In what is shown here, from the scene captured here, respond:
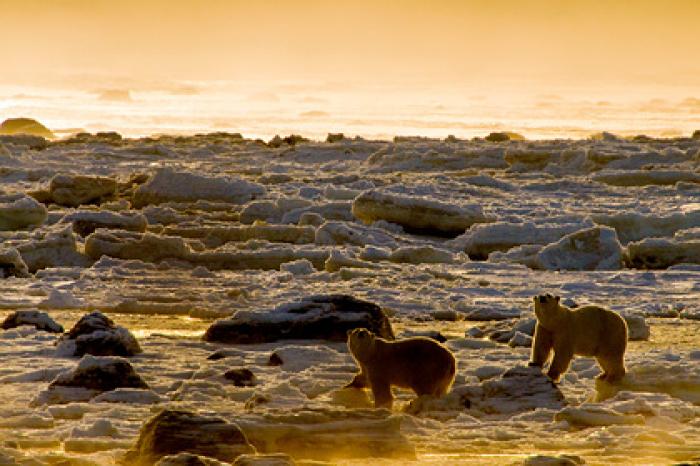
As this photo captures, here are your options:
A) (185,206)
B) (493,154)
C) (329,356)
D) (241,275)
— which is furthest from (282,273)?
(493,154)

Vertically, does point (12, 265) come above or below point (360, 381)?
below

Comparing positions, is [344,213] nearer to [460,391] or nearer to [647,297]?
[647,297]

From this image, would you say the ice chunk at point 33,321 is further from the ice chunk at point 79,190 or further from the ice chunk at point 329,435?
the ice chunk at point 79,190

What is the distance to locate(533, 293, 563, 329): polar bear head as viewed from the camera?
9297mm

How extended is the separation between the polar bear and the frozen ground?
0.16m

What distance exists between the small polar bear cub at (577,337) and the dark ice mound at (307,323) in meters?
1.76

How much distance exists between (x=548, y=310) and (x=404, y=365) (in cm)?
129

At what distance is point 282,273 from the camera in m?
15.8

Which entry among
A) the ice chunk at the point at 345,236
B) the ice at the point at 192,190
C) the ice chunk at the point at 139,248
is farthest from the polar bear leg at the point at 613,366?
the ice at the point at 192,190

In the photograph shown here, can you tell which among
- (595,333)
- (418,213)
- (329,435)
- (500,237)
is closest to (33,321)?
(595,333)

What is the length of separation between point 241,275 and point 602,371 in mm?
7067

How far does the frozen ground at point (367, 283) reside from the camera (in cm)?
765

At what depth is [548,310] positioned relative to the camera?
934cm

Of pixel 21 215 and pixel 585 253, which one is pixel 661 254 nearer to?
pixel 585 253
